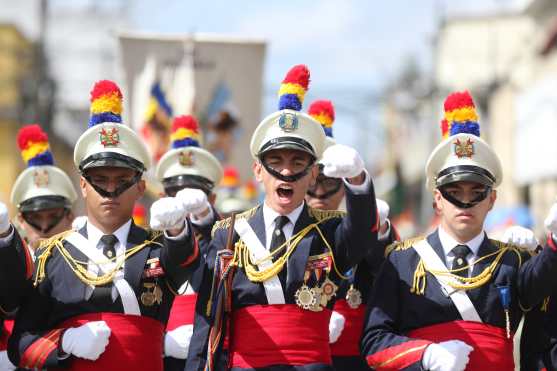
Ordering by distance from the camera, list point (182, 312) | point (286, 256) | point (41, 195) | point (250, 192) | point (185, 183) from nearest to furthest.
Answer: point (286, 256) < point (182, 312) < point (41, 195) < point (185, 183) < point (250, 192)

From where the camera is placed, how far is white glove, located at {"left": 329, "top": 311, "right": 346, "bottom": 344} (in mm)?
7367

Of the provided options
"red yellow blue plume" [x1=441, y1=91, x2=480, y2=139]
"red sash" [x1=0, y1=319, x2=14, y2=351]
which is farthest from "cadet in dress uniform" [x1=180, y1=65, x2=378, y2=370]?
"red sash" [x1=0, y1=319, x2=14, y2=351]

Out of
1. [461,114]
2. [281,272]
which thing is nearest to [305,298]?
[281,272]

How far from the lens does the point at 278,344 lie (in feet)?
19.9

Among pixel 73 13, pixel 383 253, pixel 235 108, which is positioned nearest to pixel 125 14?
pixel 73 13

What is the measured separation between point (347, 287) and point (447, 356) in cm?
142

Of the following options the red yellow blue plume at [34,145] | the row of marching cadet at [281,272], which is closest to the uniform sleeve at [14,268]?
the row of marching cadet at [281,272]

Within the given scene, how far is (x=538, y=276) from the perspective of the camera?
5996mm

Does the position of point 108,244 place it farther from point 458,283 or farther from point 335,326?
point 458,283

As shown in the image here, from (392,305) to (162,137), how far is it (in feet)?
30.7

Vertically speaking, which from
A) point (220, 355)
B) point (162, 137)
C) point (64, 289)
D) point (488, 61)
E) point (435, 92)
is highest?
point (488, 61)

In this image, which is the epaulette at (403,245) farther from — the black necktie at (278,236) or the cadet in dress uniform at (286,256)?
the black necktie at (278,236)

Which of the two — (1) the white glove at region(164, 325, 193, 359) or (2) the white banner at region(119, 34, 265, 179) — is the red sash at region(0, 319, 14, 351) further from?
(2) the white banner at region(119, 34, 265, 179)

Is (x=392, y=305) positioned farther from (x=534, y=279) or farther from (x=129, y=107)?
(x=129, y=107)
